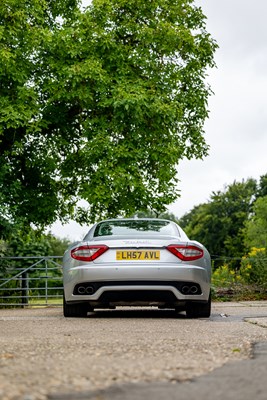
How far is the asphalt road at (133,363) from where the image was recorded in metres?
3.89

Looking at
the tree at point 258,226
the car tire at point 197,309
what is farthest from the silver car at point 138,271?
the tree at point 258,226

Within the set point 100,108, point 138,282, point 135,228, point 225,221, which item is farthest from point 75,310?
point 225,221

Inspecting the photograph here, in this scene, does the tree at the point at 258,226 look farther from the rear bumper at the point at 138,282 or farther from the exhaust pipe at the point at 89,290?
the exhaust pipe at the point at 89,290

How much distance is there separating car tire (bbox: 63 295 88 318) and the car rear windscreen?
3.20 ft

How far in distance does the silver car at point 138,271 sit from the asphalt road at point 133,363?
1.93 m

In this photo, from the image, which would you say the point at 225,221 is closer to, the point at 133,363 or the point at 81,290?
the point at 81,290

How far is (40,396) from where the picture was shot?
370cm

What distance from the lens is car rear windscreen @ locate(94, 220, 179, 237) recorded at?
11234mm

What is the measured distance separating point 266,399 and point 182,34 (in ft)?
70.0

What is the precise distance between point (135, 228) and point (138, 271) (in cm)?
97

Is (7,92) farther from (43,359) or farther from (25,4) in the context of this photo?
(43,359)

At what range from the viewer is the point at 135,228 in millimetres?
11453

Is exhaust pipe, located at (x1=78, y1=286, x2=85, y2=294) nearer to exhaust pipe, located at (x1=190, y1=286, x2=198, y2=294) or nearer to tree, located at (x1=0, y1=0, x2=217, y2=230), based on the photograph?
exhaust pipe, located at (x1=190, y1=286, x2=198, y2=294)

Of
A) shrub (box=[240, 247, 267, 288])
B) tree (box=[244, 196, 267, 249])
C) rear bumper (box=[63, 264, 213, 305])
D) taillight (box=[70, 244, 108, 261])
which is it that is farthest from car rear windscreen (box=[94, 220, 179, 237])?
tree (box=[244, 196, 267, 249])
